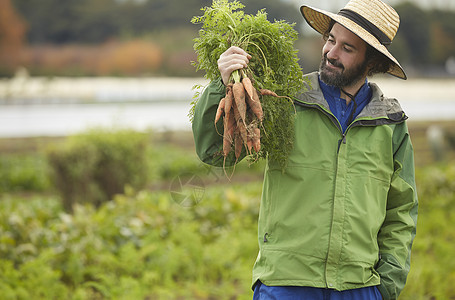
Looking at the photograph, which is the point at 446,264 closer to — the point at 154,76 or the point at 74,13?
the point at 154,76

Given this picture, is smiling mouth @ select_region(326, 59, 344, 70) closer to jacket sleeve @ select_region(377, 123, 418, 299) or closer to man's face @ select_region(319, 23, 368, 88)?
man's face @ select_region(319, 23, 368, 88)

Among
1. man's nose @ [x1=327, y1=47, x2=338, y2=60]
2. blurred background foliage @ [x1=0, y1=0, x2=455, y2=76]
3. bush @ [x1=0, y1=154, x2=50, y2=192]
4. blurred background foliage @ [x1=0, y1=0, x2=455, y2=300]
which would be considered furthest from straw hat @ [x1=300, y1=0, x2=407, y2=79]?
blurred background foliage @ [x1=0, y1=0, x2=455, y2=76]

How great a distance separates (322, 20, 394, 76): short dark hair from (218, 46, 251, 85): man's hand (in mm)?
575

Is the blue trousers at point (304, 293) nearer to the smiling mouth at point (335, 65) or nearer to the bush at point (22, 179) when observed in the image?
the smiling mouth at point (335, 65)

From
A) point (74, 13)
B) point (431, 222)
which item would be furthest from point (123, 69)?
point (431, 222)

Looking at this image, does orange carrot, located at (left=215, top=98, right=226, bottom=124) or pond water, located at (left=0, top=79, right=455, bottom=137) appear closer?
orange carrot, located at (left=215, top=98, right=226, bottom=124)

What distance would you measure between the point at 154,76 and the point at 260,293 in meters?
16.7

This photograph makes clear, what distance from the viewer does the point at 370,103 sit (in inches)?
83.5

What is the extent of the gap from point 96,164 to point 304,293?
511cm

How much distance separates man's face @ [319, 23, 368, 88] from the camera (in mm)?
2072

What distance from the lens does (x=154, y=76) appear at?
59.8ft

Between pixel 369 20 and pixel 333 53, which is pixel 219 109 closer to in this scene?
pixel 333 53

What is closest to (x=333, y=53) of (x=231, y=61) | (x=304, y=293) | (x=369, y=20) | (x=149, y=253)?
(x=369, y=20)

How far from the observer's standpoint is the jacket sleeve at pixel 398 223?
2.14 meters
